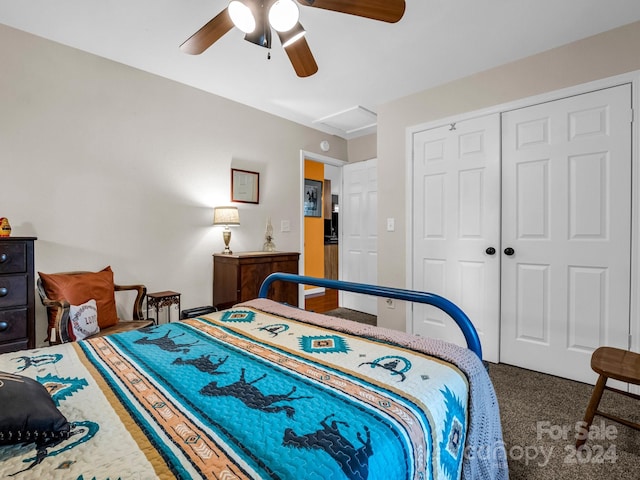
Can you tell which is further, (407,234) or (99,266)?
(407,234)

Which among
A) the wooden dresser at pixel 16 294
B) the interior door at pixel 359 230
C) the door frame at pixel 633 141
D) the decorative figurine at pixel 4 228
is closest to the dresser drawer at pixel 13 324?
the wooden dresser at pixel 16 294

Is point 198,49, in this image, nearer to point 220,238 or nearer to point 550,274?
point 220,238

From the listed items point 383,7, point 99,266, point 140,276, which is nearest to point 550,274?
point 383,7

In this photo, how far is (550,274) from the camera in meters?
2.40

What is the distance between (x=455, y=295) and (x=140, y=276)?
2777mm

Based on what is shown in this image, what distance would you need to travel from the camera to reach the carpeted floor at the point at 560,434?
4.64 feet

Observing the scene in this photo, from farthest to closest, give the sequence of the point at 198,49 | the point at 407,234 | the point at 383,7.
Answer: the point at 407,234, the point at 198,49, the point at 383,7

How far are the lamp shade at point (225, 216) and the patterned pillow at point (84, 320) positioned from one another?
1242 millimetres

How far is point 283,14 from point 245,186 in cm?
212

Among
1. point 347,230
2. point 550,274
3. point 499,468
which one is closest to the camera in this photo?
point 499,468

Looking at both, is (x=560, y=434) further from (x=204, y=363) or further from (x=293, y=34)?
(x=293, y=34)

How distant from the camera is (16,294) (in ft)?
5.91

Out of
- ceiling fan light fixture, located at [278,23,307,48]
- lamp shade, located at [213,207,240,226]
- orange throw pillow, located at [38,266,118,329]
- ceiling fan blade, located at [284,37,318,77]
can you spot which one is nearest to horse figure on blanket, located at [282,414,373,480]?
ceiling fan light fixture, located at [278,23,307,48]

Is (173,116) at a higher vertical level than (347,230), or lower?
higher
